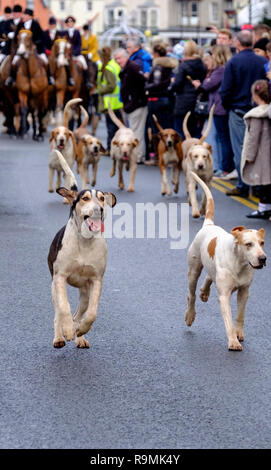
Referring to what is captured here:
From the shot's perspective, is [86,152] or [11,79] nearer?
[86,152]

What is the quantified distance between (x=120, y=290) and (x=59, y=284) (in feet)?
7.29

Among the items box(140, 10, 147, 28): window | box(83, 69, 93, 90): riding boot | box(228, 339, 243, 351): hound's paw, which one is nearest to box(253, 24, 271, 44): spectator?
box(83, 69, 93, 90): riding boot

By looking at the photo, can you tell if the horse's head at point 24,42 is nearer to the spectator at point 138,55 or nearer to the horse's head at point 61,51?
the horse's head at point 61,51

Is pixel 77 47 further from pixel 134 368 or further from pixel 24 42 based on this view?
pixel 134 368

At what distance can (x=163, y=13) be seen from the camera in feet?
395

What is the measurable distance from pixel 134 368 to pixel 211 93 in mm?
11173

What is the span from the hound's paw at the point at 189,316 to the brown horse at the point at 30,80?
1718 cm

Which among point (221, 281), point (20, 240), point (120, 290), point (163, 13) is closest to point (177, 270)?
point (120, 290)

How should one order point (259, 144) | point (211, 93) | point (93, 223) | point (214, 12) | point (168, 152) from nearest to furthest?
point (93, 223), point (259, 144), point (168, 152), point (211, 93), point (214, 12)

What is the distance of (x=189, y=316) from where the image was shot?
692cm

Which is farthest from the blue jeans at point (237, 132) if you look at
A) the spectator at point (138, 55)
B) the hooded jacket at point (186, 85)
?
the spectator at point (138, 55)

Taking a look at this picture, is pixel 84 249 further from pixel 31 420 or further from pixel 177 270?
pixel 177 270

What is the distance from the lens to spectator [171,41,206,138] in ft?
56.4

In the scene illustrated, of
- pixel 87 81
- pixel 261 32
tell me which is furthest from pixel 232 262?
pixel 87 81
